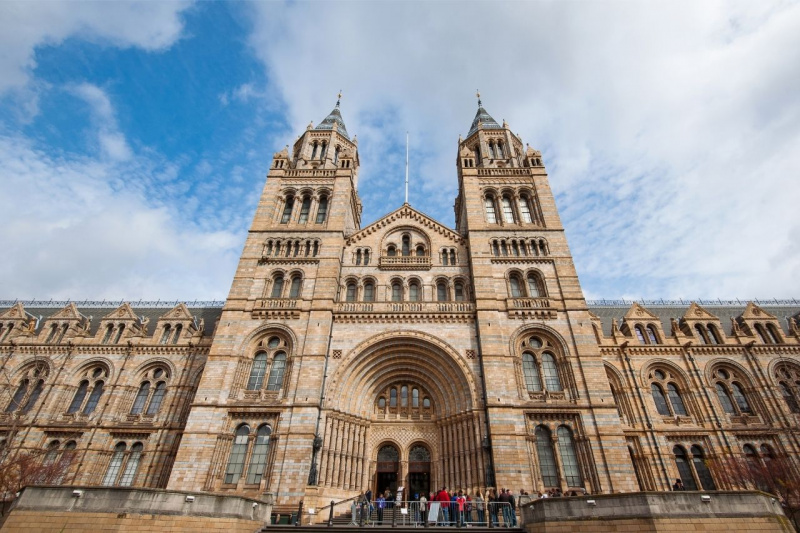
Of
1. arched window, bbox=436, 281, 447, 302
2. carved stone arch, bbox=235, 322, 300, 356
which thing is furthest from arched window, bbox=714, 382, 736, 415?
carved stone arch, bbox=235, 322, 300, 356

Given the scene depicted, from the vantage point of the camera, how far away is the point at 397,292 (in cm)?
2561

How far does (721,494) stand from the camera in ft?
38.1

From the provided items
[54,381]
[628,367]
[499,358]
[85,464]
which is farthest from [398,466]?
[54,381]

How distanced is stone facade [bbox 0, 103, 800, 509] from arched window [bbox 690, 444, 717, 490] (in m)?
0.17

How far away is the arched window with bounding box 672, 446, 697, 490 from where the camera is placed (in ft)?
74.1

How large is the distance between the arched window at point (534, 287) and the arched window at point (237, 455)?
702 inches

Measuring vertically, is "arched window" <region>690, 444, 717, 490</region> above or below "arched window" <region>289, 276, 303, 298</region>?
below

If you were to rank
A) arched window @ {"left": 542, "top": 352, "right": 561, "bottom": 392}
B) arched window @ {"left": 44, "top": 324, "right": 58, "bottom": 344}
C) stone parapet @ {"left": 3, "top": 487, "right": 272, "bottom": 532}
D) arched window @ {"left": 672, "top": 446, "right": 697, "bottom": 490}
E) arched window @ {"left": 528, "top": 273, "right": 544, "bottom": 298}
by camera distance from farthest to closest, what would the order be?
1. arched window @ {"left": 44, "top": 324, "right": 58, "bottom": 344}
2. arched window @ {"left": 528, "top": 273, "right": 544, "bottom": 298}
3. arched window @ {"left": 672, "top": 446, "right": 697, "bottom": 490}
4. arched window @ {"left": 542, "top": 352, "right": 561, "bottom": 392}
5. stone parapet @ {"left": 3, "top": 487, "right": 272, "bottom": 532}

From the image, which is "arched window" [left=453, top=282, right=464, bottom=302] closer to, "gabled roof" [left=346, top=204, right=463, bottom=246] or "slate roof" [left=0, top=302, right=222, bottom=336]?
"gabled roof" [left=346, top=204, right=463, bottom=246]

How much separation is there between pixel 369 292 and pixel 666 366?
20124 mm

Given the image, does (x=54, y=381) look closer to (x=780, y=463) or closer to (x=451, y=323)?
(x=451, y=323)

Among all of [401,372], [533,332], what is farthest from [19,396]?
[533,332]

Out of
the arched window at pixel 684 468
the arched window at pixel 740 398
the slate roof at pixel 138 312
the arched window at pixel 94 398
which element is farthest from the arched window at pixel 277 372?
the arched window at pixel 740 398

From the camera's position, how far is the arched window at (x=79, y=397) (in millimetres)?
25219
